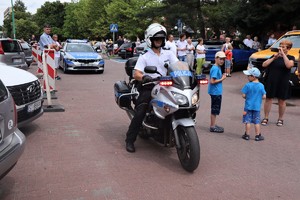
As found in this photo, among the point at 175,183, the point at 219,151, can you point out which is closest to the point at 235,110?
the point at 219,151

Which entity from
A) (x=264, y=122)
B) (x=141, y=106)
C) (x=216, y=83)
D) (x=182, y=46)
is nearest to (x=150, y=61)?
(x=141, y=106)

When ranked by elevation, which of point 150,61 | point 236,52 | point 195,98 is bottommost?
point 236,52

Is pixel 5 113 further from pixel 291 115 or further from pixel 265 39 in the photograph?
pixel 265 39

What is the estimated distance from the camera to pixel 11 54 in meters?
13.0

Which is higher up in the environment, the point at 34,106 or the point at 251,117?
the point at 34,106

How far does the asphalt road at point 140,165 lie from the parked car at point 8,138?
0.59 m

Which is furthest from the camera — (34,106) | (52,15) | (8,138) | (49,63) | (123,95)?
(52,15)

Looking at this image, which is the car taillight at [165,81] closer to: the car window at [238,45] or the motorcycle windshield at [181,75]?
the motorcycle windshield at [181,75]

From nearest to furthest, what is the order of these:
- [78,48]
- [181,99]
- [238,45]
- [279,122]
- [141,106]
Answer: [181,99] → [141,106] → [279,122] → [78,48] → [238,45]

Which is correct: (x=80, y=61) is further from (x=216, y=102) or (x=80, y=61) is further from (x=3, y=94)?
(x=3, y=94)

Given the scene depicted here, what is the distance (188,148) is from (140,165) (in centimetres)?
75

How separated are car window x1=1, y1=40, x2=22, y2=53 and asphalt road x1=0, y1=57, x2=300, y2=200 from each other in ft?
22.8

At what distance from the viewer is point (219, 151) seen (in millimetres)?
5461

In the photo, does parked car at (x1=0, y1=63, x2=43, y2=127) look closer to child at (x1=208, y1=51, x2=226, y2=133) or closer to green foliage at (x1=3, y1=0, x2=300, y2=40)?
child at (x1=208, y1=51, x2=226, y2=133)
